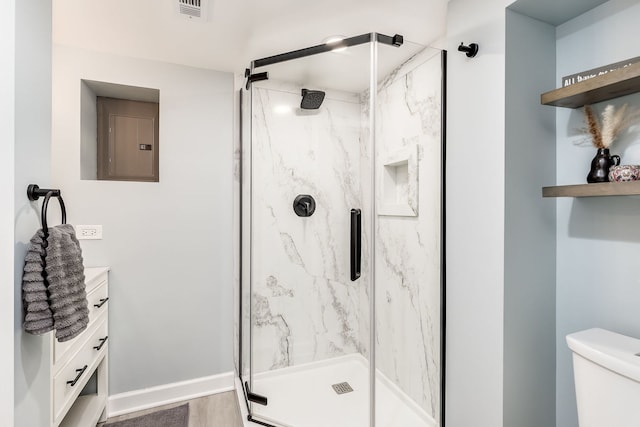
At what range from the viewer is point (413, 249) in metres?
1.89

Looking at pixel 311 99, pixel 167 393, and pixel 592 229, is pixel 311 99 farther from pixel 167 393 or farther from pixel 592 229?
pixel 167 393

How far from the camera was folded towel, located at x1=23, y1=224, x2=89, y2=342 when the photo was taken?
0.96m

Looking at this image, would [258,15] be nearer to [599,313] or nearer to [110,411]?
[599,313]

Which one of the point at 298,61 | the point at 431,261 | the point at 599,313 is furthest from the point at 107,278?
the point at 599,313

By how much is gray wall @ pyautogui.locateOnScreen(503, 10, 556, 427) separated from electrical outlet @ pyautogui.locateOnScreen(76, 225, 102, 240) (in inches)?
91.5

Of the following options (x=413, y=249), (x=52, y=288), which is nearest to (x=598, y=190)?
(x=413, y=249)

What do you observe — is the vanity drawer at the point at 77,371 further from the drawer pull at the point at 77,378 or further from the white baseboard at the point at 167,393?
the white baseboard at the point at 167,393

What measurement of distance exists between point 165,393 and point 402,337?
1.67 m

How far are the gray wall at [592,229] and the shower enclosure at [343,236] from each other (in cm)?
50

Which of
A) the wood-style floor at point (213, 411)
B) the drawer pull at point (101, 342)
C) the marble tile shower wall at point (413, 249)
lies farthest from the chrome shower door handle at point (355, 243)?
the drawer pull at point (101, 342)

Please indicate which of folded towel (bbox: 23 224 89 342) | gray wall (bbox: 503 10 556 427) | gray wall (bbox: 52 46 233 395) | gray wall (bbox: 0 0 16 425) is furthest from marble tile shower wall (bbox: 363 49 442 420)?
gray wall (bbox: 0 0 16 425)

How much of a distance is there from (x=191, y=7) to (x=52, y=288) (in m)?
1.42

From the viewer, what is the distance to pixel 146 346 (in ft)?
6.94

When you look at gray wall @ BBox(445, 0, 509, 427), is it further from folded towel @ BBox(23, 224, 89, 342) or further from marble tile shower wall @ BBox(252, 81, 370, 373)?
folded towel @ BBox(23, 224, 89, 342)
